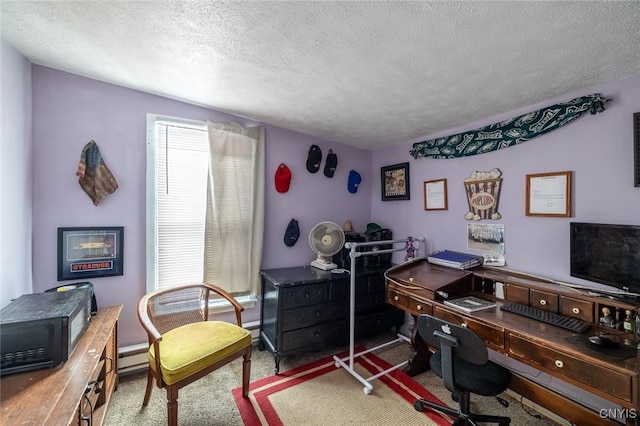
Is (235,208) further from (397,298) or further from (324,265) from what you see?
(397,298)

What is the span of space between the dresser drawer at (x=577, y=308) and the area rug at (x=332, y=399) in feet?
3.35

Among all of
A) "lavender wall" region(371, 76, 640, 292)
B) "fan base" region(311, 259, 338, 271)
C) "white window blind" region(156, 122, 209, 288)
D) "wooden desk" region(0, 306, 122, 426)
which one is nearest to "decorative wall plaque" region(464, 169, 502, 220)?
"lavender wall" region(371, 76, 640, 292)

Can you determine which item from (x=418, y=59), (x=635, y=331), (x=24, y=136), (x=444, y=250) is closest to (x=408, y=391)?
(x=444, y=250)

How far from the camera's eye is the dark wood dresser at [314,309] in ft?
7.44

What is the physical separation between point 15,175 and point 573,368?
3.20 metres

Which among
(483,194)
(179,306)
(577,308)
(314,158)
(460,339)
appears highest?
(314,158)

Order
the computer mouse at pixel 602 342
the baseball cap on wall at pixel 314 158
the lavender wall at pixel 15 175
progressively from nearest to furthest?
the computer mouse at pixel 602 342 → the lavender wall at pixel 15 175 → the baseball cap on wall at pixel 314 158

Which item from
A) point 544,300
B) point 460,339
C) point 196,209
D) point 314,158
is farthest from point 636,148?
point 196,209

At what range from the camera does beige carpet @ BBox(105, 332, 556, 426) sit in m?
1.75

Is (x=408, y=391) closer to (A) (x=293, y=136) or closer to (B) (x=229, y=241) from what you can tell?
(B) (x=229, y=241)

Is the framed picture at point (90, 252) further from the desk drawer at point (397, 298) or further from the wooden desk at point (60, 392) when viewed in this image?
the desk drawer at point (397, 298)

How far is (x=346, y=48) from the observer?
139 centimetres

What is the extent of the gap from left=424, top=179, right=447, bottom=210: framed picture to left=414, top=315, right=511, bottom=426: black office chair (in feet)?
4.38

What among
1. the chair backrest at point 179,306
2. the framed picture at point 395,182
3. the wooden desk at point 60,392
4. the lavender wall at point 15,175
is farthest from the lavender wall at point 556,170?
the lavender wall at point 15,175
